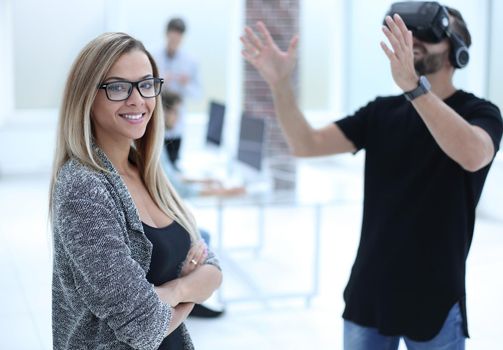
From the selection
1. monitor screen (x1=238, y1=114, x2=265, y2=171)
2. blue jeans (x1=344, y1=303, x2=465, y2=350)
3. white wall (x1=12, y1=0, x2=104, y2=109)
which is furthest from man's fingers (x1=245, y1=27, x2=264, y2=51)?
white wall (x1=12, y1=0, x2=104, y2=109)

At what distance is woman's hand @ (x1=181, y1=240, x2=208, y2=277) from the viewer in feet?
5.19

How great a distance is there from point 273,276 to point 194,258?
124 inches

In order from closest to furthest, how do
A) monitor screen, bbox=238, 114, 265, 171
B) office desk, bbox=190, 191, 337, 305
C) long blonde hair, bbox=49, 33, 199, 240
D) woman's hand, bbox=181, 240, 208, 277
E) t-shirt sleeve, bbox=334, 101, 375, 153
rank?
long blonde hair, bbox=49, 33, 199, 240 < woman's hand, bbox=181, 240, 208, 277 < t-shirt sleeve, bbox=334, 101, 375, 153 < office desk, bbox=190, 191, 337, 305 < monitor screen, bbox=238, 114, 265, 171

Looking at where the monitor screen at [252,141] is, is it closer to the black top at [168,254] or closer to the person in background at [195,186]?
the person in background at [195,186]

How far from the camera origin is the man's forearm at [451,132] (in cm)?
171

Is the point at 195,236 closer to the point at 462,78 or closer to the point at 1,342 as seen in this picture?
the point at 1,342

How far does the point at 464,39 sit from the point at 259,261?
3.32 meters

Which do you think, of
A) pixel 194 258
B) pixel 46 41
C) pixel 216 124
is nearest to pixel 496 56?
pixel 216 124

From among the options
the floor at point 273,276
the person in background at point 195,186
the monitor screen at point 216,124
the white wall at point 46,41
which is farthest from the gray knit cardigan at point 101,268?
the white wall at point 46,41

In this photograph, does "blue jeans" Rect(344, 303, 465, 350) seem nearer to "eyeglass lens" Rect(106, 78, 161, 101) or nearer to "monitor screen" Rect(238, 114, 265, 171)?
"eyeglass lens" Rect(106, 78, 161, 101)

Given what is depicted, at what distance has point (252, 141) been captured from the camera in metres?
4.56

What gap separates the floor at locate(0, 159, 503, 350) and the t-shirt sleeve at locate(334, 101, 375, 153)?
1.72m

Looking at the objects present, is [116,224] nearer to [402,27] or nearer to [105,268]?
[105,268]

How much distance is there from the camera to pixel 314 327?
3779 millimetres
